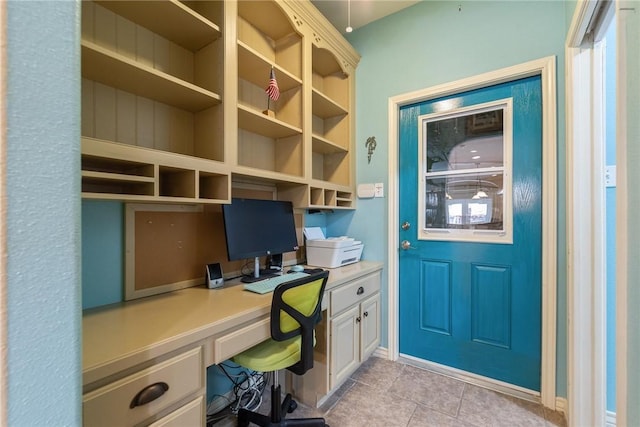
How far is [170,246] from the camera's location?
1.44 metres

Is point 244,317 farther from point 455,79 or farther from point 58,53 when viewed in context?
point 455,79

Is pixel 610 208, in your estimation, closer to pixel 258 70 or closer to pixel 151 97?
pixel 258 70

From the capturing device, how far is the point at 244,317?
113 cm

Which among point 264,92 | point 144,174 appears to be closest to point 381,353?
point 144,174

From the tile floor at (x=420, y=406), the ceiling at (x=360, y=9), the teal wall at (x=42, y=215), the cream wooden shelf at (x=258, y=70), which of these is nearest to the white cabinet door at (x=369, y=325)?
the tile floor at (x=420, y=406)

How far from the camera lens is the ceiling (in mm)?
2131

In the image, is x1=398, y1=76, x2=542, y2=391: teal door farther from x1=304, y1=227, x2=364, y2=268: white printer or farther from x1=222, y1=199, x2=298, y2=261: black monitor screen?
x1=222, y1=199, x2=298, y2=261: black monitor screen

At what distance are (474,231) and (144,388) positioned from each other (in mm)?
2041

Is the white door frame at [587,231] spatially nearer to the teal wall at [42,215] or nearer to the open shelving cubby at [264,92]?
the open shelving cubby at [264,92]

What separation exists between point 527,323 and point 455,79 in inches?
68.8

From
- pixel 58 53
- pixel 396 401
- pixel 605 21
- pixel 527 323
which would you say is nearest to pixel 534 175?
pixel 605 21

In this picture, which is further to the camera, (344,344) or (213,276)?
(344,344)

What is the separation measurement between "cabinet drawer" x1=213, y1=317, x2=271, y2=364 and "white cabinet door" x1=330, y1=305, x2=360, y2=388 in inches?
22.4

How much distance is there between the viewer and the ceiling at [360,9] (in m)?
2.13
